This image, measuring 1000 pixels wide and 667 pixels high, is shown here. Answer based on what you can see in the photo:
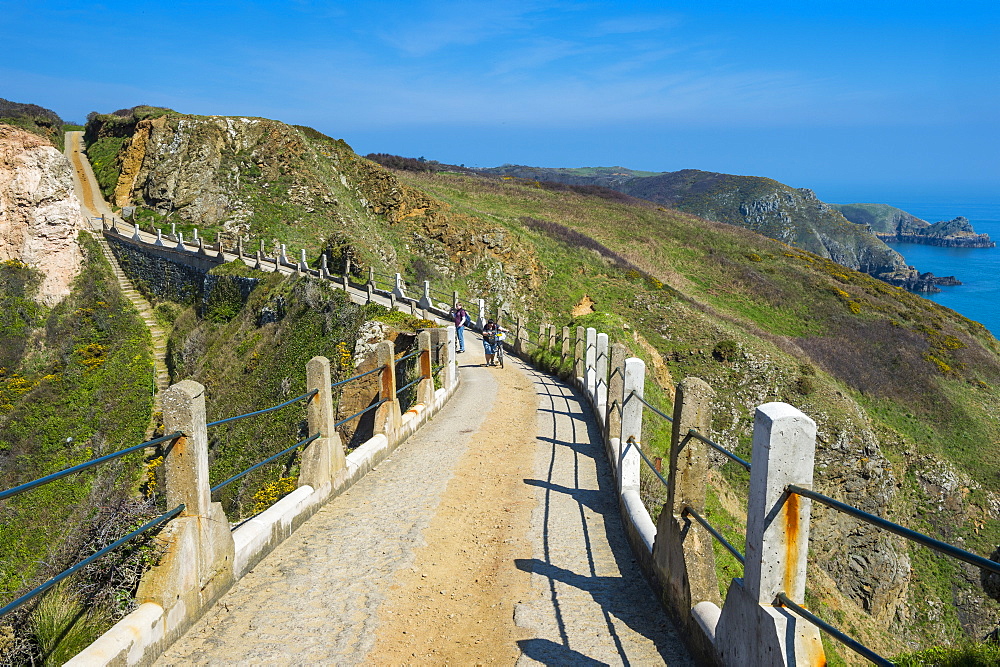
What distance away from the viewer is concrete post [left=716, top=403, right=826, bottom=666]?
296cm

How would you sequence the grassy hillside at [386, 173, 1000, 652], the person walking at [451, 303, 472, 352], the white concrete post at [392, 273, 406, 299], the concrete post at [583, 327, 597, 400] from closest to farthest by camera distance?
the concrete post at [583, 327, 597, 400] → the grassy hillside at [386, 173, 1000, 652] → the person walking at [451, 303, 472, 352] → the white concrete post at [392, 273, 406, 299]

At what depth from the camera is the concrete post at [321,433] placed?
6.90 metres

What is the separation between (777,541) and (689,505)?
1620 millimetres

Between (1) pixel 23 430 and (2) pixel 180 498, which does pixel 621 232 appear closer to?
(1) pixel 23 430

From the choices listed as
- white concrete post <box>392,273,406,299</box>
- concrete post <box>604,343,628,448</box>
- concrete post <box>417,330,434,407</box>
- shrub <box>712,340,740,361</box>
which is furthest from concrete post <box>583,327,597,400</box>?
white concrete post <box>392,273,406,299</box>

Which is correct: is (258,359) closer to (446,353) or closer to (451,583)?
(446,353)

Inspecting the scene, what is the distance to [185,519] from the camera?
461 cm

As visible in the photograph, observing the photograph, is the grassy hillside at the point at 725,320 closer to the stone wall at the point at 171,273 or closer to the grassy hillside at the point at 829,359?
the grassy hillside at the point at 829,359

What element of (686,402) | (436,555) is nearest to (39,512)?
(436,555)

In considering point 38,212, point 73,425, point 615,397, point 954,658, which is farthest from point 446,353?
point 38,212

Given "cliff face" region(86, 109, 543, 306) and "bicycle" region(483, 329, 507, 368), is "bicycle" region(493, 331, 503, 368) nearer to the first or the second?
"bicycle" region(483, 329, 507, 368)

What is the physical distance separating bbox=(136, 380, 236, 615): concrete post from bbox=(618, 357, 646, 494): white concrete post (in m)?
4.35

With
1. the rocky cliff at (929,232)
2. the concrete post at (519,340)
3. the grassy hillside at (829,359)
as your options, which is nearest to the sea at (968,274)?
the rocky cliff at (929,232)

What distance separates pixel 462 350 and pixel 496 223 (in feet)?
80.5
